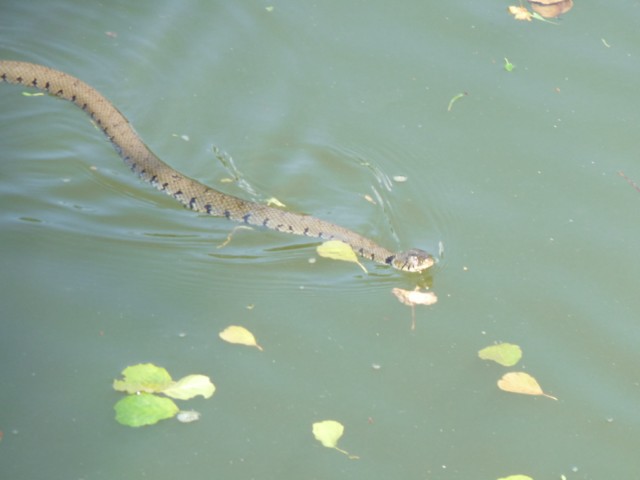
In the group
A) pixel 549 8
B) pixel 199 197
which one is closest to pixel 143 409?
pixel 199 197

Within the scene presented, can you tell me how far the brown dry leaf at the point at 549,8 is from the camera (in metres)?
8.38

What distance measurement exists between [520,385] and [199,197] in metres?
2.81

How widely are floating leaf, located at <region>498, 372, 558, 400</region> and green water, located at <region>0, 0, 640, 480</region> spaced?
0.07 meters

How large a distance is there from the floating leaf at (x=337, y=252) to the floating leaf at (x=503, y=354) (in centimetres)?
113

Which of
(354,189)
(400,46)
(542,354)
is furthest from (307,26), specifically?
(542,354)

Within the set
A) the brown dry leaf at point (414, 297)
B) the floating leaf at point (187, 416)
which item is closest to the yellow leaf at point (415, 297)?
the brown dry leaf at point (414, 297)

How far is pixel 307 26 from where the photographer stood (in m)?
8.19

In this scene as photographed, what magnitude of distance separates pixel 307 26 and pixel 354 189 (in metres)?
1.92

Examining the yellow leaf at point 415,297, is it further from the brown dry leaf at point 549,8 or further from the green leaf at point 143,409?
the brown dry leaf at point 549,8

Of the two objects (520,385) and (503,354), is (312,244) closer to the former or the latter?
(503,354)

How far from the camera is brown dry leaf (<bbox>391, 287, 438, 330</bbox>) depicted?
602cm

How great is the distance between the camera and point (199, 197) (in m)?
6.91

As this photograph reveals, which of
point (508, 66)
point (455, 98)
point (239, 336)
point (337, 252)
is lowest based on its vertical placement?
point (239, 336)

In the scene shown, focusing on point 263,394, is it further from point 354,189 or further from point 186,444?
point 354,189
